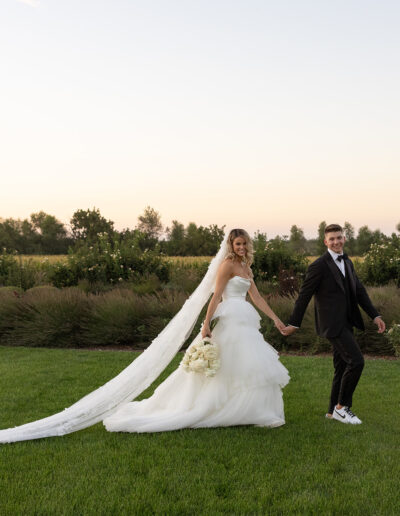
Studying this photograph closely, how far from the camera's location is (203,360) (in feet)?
17.8

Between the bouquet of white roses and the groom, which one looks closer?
the bouquet of white roses

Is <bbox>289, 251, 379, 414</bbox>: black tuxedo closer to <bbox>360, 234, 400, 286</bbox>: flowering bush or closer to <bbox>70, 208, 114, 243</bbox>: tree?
<bbox>360, 234, 400, 286</bbox>: flowering bush

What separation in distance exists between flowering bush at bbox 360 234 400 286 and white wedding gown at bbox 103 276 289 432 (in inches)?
519

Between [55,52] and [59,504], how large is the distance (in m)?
15.1

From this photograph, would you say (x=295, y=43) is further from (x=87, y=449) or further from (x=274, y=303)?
(x=87, y=449)

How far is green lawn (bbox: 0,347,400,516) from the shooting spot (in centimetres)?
376

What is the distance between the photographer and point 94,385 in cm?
801

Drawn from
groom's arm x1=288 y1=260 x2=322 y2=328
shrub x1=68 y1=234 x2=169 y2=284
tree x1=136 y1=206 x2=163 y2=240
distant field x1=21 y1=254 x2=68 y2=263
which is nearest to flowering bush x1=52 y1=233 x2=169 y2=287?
shrub x1=68 y1=234 x2=169 y2=284

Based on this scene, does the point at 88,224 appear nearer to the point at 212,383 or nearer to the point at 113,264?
the point at 113,264

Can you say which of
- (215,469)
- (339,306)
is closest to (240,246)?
(339,306)

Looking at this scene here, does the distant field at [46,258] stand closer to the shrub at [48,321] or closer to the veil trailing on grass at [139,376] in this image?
the shrub at [48,321]

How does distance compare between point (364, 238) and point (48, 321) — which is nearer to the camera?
point (48, 321)

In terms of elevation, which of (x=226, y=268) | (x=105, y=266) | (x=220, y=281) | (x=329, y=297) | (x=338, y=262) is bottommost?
(x=105, y=266)

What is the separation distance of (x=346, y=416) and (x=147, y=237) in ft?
94.6
